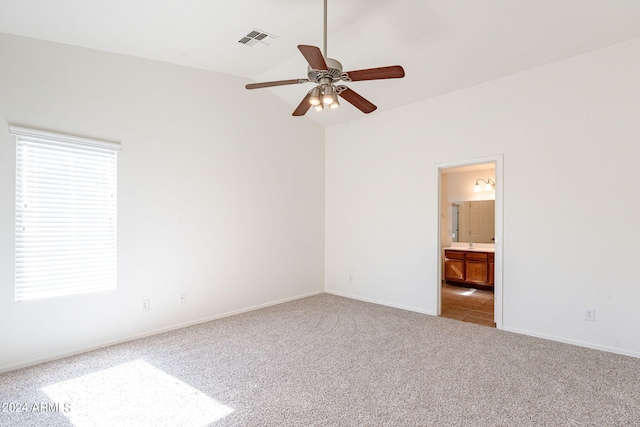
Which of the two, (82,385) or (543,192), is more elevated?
(543,192)

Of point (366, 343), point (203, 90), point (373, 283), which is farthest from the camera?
point (373, 283)

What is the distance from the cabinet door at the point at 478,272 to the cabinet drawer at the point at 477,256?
56 mm

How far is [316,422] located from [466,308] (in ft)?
11.4

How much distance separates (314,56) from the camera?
2.20m

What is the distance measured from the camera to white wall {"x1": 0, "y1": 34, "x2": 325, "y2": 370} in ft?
9.48

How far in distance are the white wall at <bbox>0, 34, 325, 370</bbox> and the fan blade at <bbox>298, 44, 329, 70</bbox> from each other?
2.28 m

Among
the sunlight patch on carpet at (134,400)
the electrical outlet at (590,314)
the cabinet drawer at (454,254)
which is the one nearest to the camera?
the sunlight patch on carpet at (134,400)

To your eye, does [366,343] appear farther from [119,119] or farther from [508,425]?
[119,119]

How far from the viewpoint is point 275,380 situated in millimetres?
2609

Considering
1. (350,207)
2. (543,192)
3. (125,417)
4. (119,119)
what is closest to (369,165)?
(350,207)

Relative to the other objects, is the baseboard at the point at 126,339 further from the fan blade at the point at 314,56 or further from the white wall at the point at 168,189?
the fan blade at the point at 314,56

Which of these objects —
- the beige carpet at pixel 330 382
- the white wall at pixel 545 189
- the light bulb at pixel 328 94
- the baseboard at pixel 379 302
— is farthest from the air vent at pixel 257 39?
the baseboard at pixel 379 302

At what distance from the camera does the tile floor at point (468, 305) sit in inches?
169

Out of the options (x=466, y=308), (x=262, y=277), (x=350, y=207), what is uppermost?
(x=350, y=207)
